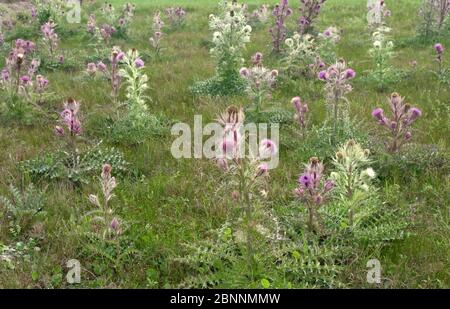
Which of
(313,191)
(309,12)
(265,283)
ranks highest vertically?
(309,12)

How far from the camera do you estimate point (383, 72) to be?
8.11 meters

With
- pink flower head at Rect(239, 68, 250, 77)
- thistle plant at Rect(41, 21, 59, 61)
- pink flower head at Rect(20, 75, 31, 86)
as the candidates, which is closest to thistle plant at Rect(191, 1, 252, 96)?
pink flower head at Rect(239, 68, 250, 77)

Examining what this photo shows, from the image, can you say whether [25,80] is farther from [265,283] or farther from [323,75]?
[265,283]

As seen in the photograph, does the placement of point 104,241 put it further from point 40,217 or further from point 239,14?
point 239,14

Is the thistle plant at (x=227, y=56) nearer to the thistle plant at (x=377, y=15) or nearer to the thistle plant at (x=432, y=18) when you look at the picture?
the thistle plant at (x=377, y=15)

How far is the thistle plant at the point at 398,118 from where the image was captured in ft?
16.2

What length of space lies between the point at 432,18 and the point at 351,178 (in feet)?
27.4

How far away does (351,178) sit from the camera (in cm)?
404

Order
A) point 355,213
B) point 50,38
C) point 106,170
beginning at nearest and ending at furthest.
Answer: point 106,170 → point 355,213 → point 50,38

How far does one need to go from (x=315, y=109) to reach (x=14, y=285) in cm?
474

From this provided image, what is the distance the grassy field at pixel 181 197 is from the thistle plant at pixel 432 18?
230cm

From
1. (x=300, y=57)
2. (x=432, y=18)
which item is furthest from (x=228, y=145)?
(x=432, y=18)

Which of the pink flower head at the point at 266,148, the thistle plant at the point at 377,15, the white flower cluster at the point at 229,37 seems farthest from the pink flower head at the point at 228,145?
the thistle plant at the point at 377,15

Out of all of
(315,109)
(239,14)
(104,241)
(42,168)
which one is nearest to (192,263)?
(104,241)
